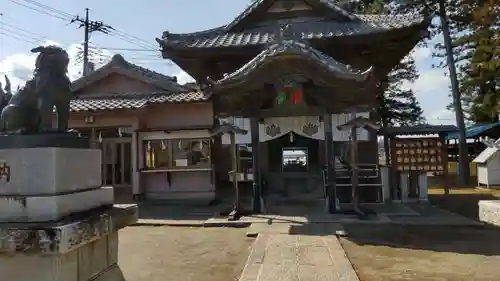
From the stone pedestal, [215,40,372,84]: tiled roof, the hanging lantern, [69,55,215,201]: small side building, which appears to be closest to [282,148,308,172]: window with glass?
[69,55,215,201]: small side building

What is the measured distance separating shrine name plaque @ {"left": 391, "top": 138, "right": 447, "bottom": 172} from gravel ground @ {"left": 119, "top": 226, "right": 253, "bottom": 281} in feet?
22.8

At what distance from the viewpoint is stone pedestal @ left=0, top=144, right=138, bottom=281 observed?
322 cm

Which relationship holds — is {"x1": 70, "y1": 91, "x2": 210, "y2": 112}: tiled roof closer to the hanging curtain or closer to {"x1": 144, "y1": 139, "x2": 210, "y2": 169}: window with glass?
{"x1": 144, "y1": 139, "x2": 210, "y2": 169}: window with glass

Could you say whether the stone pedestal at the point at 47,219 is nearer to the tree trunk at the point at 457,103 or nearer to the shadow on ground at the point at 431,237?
the shadow on ground at the point at 431,237

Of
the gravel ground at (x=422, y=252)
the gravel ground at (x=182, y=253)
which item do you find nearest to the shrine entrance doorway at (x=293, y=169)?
the gravel ground at (x=422, y=252)

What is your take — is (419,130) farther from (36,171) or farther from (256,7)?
(36,171)

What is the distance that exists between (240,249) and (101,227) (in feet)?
13.5

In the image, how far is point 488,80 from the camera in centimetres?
2666

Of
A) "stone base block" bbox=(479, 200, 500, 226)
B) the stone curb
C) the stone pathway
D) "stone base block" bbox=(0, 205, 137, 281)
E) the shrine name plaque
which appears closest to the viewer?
"stone base block" bbox=(0, 205, 137, 281)

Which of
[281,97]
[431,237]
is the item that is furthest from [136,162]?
[431,237]

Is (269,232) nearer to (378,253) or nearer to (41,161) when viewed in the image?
(378,253)

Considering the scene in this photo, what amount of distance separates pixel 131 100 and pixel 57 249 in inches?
480

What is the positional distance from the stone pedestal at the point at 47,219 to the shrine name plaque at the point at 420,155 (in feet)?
38.2

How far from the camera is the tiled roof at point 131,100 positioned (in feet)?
46.4
